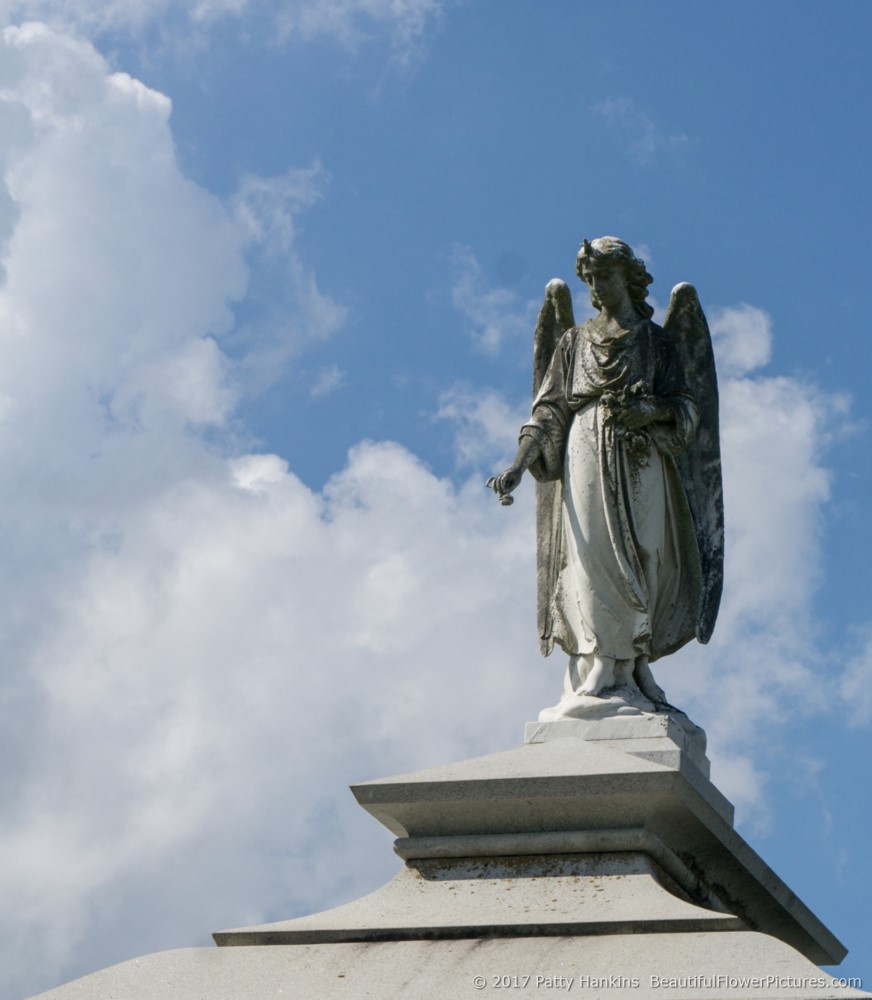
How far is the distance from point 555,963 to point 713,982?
0.88 metres

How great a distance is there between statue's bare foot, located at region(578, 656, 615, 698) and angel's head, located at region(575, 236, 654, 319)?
233 centimetres

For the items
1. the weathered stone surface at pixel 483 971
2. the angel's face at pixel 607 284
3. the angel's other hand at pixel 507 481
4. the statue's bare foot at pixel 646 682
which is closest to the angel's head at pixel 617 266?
the angel's face at pixel 607 284

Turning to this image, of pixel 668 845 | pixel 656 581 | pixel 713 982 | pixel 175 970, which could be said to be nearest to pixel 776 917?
pixel 668 845

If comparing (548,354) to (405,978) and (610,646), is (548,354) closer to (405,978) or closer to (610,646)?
(610,646)

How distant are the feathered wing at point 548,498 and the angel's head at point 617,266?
34cm

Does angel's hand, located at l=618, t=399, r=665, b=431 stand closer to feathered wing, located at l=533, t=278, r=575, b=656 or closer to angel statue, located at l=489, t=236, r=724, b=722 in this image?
angel statue, located at l=489, t=236, r=724, b=722

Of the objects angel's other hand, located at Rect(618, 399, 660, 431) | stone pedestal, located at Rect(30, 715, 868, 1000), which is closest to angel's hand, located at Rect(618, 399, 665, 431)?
angel's other hand, located at Rect(618, 399, 660, 431)

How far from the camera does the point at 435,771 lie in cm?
1086

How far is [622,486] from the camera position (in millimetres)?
11891

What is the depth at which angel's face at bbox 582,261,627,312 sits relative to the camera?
1231 cm

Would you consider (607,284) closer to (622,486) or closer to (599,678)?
(622,486)

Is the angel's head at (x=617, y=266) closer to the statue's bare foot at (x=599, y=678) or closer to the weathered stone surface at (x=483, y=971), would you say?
the statue's bare foot at (x=599, y=678)

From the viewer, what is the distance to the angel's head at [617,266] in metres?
12.3

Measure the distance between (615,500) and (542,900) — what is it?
8.98 ft
